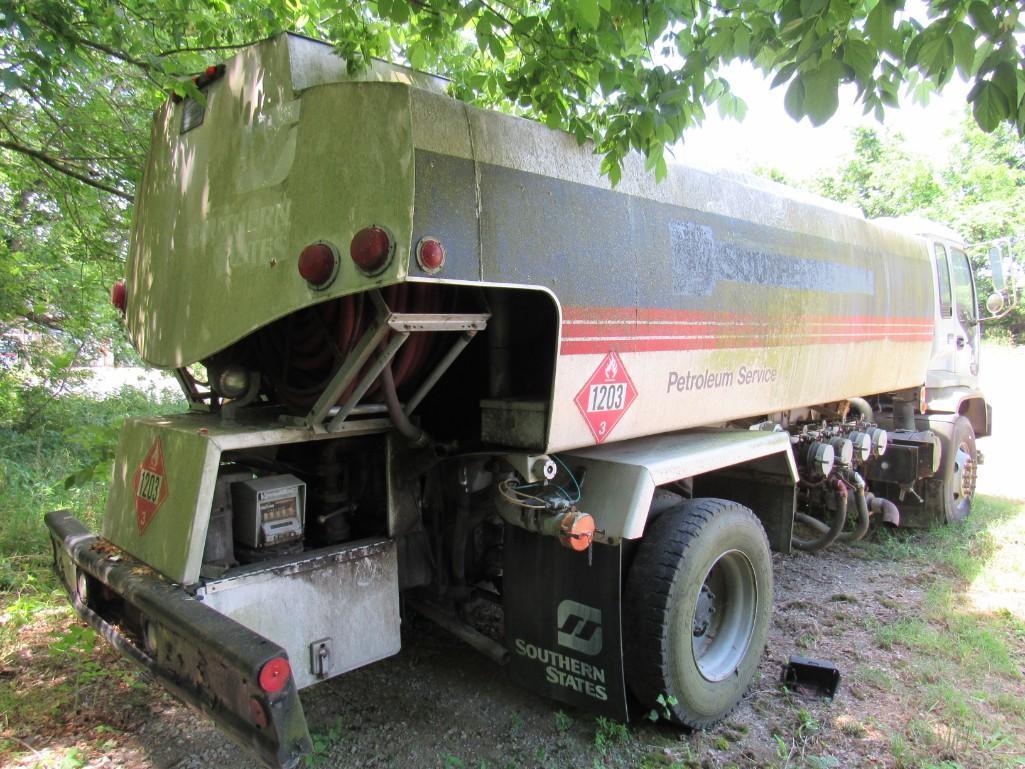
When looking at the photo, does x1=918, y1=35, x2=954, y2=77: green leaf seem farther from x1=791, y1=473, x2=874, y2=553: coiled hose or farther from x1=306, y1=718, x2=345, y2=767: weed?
x1=791, y1=473, x2=874, y2=553: coiled hose

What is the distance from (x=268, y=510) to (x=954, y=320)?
22.0ft

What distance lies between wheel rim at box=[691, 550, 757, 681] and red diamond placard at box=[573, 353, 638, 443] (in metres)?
0.96

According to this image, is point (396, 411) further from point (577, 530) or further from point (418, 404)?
point (577, 530)

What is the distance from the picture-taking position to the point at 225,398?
2953mm

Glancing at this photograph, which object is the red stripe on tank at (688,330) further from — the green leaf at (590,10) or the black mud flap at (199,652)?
the black mud flap at (199,652)

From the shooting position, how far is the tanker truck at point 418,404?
2.28 metres

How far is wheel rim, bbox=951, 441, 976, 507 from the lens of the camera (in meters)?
6.59

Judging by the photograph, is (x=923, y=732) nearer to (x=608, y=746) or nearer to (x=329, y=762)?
(x=608, y=746)

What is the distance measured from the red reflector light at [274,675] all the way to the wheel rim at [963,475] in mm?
6466

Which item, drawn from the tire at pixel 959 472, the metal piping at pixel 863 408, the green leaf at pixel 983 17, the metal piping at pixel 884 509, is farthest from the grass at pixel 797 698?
the green leaf at pixel 983 17

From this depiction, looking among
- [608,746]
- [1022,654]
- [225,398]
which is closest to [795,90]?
[225,398]

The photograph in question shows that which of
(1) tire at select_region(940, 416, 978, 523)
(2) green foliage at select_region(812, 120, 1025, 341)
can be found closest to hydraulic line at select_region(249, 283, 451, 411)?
(1) tire at select_region(940, 416, 978, 523)

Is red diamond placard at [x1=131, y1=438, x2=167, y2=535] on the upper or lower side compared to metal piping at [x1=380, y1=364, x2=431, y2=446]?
lower

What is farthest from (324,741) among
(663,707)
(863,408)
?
(863,408)
